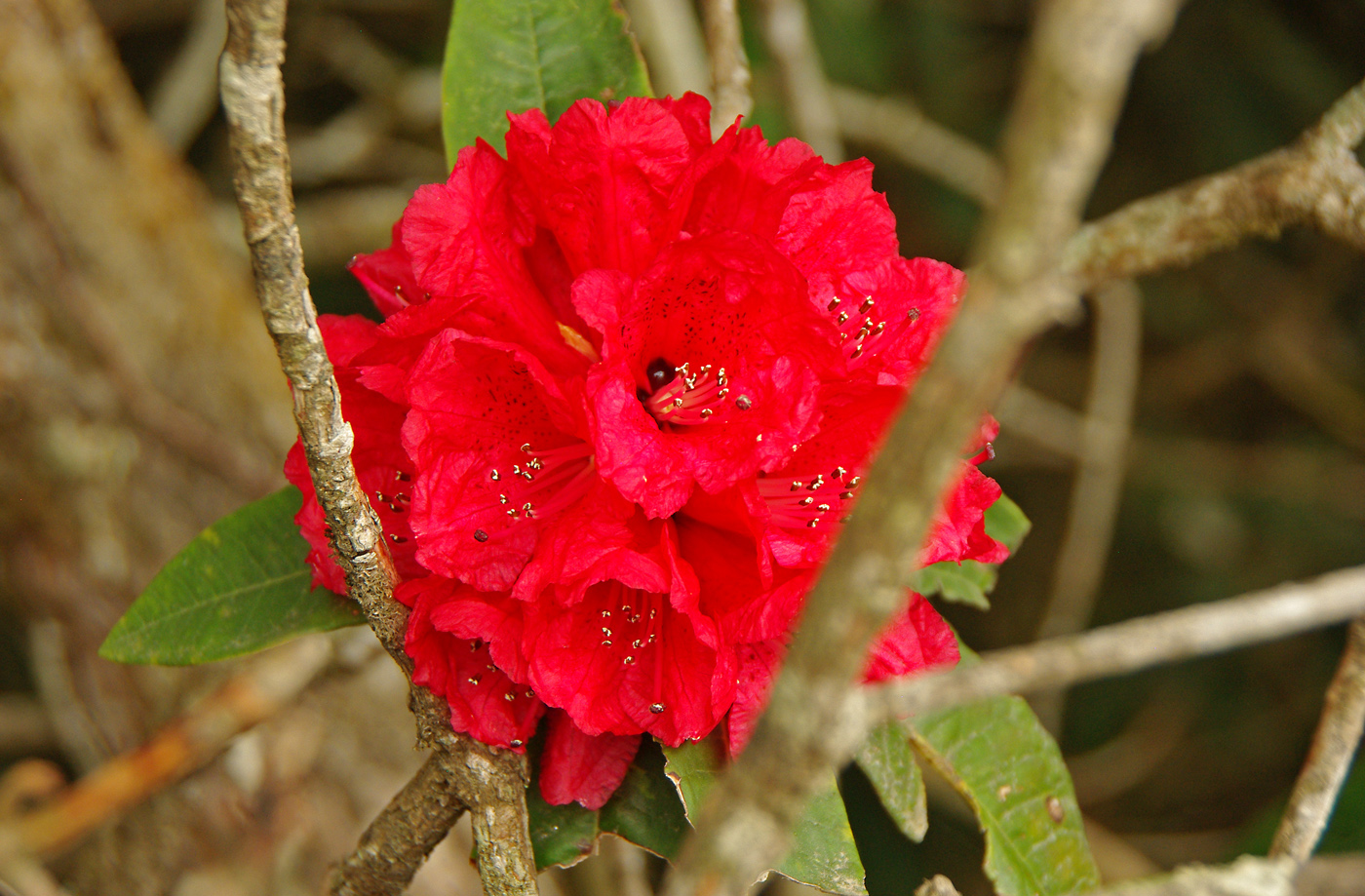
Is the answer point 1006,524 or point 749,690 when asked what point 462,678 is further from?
point 1006,524

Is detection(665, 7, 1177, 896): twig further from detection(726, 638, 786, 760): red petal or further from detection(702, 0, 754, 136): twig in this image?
detection(702, 0, 754, 136): twig

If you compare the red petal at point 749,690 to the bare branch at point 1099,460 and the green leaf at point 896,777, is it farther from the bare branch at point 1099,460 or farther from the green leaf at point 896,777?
the bare branch at point 1099,460

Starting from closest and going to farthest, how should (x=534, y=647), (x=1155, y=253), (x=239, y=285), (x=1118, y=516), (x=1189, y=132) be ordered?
1. (x=534, y=647)
2. (x=1155, y=253)
3. (x=239, y=285)
4. (x=1189, y=132)
5. (x=1118, y=516)

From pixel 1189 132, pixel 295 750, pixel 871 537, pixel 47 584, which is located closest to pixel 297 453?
pixel 871 537

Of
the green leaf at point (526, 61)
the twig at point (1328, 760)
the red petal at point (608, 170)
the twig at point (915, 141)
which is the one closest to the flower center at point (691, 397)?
the red petal at point (608, 170)

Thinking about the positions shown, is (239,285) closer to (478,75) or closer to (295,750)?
(295,750)

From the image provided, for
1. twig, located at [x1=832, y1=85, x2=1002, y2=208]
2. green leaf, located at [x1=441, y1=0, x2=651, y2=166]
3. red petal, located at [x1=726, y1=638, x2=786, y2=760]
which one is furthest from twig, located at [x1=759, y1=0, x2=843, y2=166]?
red petal, located at [x1=726, y1=638, x2=786, y2=760]
